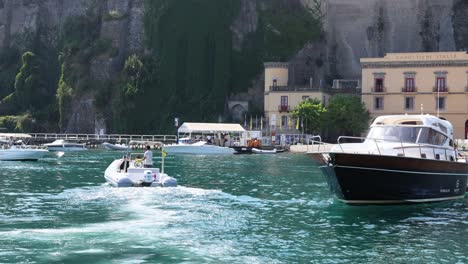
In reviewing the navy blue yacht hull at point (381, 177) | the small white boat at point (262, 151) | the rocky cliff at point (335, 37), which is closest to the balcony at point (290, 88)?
the rocky cliff at point (335, 37)

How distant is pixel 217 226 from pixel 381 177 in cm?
839

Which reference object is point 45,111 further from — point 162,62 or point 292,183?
point 292,183

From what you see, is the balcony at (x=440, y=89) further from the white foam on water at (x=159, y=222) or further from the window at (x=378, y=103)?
the white foam on water at (x=159, y=222)

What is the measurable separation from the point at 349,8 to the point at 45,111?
51062mm

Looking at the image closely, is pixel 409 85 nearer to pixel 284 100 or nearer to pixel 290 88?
pixel 290 88

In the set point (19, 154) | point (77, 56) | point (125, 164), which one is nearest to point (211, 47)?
point (77, 56)

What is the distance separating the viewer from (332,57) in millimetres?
109312

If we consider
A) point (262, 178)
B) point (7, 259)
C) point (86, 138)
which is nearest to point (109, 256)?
point (7, 259)

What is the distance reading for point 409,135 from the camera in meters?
34.2

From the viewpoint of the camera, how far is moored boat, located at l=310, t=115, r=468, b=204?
101 feet

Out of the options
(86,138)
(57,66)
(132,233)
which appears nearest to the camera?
(132,233)

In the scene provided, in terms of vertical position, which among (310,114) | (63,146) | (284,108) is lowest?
(63,146)

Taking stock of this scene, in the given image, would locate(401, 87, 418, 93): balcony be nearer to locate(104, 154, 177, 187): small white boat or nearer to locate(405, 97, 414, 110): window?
locate(405, 97, 414, 110): window

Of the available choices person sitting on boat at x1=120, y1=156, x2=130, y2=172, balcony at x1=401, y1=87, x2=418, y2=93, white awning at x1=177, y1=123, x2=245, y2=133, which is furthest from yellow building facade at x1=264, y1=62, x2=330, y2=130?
person sitting on boat at x1=120, y1=156, x2=130, y2=172
